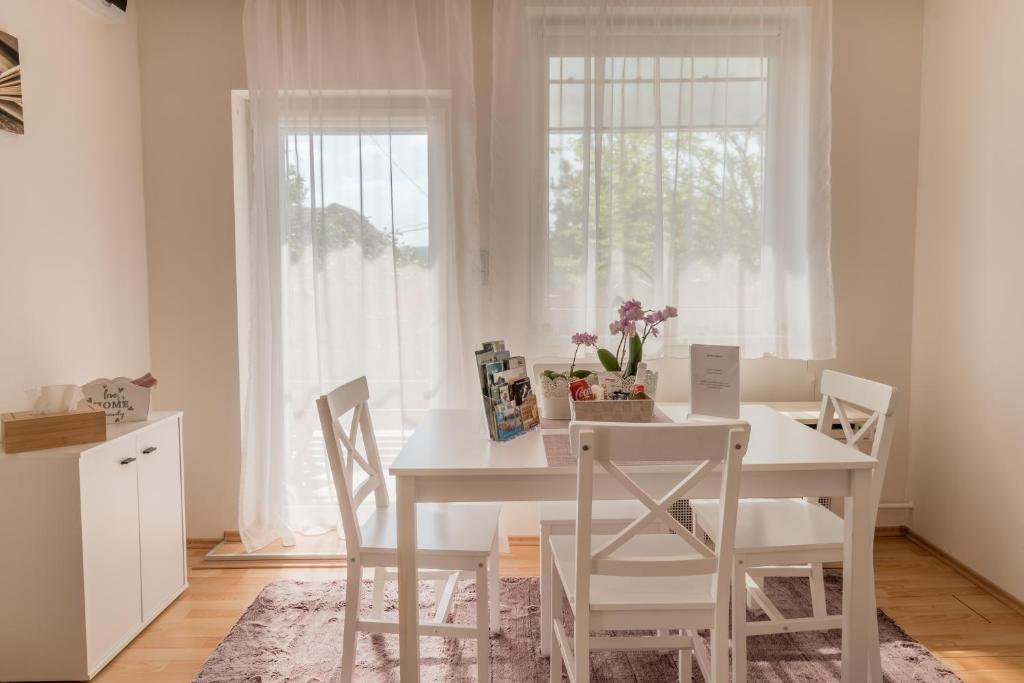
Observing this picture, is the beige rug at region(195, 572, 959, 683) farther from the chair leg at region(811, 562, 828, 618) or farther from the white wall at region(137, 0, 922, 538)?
the white wall at region(137, 0, 922, 538)

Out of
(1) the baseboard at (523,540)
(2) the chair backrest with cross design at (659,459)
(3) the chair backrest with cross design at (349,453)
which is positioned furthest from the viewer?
(1) the baseboard at (523,540)

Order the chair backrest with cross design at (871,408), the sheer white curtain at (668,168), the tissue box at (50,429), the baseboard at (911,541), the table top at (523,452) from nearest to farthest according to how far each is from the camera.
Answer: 1. the table top at (523,452)
2. the chair backrest with cross design at (871,408)
3. the tissue box at (50,429)
4. the baseboard at (911,541)
5. the sheer white curtain at (668,168)

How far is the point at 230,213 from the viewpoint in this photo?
3359 millimetres

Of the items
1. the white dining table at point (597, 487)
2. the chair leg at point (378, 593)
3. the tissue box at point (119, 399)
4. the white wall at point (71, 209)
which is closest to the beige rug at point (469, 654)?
the chair leg at point (378, 593)

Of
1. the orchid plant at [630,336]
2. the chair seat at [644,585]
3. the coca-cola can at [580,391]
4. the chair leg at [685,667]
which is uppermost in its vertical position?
the orchid plant at [630,336]

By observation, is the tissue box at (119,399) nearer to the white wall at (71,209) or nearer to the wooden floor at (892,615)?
the white wall at (71,209)

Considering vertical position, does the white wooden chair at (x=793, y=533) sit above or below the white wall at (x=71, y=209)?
below

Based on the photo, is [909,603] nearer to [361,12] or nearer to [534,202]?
[534,202]

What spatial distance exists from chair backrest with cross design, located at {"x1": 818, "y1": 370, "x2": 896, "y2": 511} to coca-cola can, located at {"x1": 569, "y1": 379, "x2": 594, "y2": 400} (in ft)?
2.62

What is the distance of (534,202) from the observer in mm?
3201

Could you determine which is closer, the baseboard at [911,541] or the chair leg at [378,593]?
the chair leg at [378,593]

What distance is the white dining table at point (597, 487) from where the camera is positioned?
6.26 ft

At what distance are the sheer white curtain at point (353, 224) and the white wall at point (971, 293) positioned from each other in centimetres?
203

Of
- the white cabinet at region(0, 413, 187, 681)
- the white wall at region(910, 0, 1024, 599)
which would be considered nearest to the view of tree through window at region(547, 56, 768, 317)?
the white wall at region(910, 0, 1024, 599)
